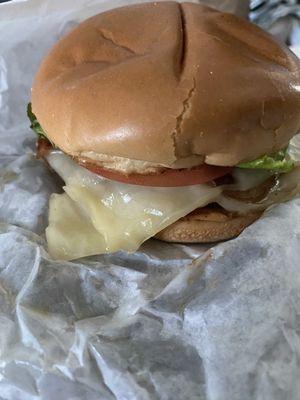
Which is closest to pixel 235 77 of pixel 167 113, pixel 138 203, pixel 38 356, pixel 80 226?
pixel 167 113

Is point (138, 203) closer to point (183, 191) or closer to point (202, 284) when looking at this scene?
point (183, 191)

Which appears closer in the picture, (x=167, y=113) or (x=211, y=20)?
(x=167, y=113)

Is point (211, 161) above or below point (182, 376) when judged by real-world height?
above

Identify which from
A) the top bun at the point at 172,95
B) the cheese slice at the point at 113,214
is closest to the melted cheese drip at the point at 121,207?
the cheese slice at the point at 113,214

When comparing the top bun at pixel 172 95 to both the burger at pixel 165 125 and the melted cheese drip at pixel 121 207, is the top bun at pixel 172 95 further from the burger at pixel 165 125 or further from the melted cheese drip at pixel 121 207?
the melted cheese drip at pixel 121 207

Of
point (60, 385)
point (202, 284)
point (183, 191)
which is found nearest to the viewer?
point (60, 385)

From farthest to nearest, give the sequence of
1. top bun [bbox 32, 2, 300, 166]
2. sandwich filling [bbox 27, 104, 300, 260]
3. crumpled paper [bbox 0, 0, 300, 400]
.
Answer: sandwich filling [bbox 27, 104, 300, 260] < top bun [bbox 32, 2, 300, 166] < crumpled paper [bbox 0, 0, 300, 400]

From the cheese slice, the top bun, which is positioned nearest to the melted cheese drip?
the cheese slice

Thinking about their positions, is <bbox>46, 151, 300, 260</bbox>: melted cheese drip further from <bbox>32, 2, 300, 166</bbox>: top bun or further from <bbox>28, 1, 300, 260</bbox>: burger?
<bbox>32, 2, 300, 166</bbox>: top bun
